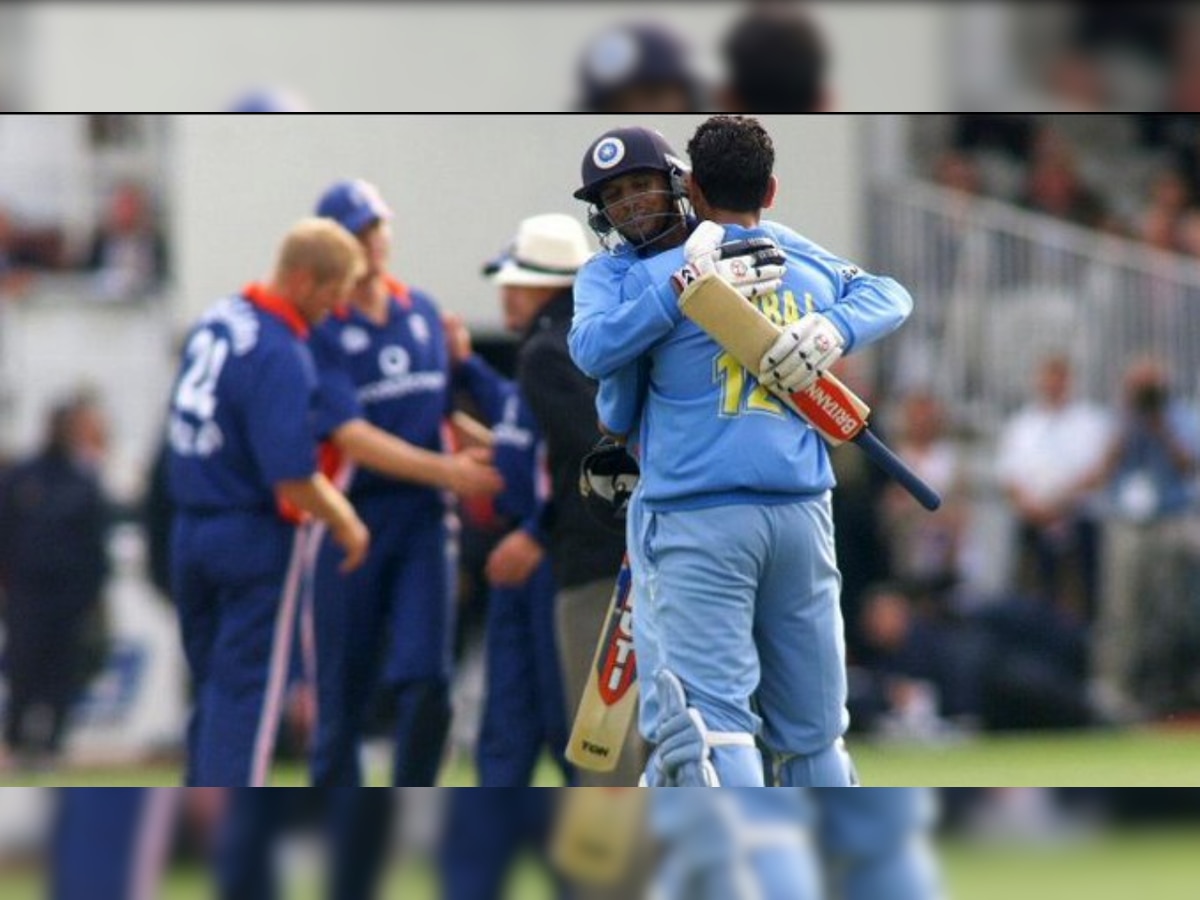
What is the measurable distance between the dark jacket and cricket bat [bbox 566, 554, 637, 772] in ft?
2.77

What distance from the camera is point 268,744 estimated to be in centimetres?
852

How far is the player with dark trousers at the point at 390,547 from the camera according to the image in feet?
28.8

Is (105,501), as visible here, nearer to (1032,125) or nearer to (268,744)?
(268,744)

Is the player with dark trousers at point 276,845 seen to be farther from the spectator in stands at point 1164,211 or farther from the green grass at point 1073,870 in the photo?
the spectator in stands at point 1164,211

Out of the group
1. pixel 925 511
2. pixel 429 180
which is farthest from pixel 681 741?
pixel 925 511

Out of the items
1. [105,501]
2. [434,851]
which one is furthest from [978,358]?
[434,851]

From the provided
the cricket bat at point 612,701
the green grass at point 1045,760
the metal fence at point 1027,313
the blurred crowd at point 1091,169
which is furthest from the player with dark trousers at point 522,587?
the metal fence at point 1027,313

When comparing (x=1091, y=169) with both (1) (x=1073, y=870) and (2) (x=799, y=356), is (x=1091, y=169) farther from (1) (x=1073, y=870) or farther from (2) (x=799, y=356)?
(1) (x=1073, y=870)

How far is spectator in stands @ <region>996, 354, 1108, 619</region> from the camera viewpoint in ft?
41.4

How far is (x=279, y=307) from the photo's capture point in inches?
334

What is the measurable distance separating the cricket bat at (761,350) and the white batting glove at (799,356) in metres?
0.02

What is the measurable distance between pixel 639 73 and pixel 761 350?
1.37 metres

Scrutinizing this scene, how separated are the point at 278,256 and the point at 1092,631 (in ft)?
15.4

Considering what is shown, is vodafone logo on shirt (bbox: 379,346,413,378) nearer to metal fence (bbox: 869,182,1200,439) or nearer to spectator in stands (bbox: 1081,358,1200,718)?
metal fence (bbox: 869,182,1200,439)
